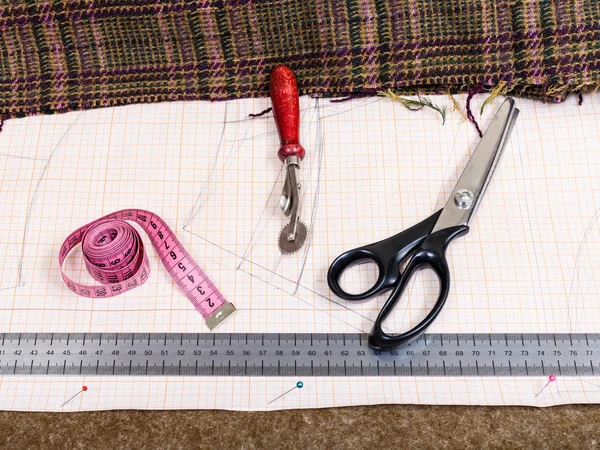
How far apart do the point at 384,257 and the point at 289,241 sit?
0.65ft

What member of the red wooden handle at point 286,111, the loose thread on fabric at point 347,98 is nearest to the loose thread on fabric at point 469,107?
the loose thread on fabric at point 347,98

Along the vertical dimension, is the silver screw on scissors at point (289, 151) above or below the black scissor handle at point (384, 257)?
above

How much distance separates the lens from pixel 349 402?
100cm

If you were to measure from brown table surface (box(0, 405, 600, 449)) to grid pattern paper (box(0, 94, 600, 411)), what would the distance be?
0.8 inches

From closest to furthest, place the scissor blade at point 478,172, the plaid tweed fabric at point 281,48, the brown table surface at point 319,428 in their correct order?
the brown table surface at point 319,428
the scissor blade at point 478,172
the plaid tweed fabric at point 281,48

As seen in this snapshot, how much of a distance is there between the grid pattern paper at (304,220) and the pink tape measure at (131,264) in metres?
0.02

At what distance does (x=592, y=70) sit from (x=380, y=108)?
460 millimetres

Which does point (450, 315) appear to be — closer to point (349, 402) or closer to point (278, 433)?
point (349, 402)

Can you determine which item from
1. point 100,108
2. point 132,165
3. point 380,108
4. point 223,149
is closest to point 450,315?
point 380,108

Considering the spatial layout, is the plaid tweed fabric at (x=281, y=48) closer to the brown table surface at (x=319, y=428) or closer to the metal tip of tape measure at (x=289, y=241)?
the metal tip of tape measure at (x=289, y=241)

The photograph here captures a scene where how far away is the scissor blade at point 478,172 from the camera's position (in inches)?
42.7

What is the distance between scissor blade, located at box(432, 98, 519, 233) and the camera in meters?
1.08

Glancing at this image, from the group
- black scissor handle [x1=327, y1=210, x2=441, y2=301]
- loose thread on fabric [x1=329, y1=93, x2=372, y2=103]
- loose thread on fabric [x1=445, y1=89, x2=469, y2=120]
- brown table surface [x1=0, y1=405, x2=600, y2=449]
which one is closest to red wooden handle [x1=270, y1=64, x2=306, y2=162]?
loose thread on fabric [x1=329, y1=93, x2=372, y2=103]

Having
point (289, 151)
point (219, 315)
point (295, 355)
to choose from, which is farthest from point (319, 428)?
point (289, 151)
